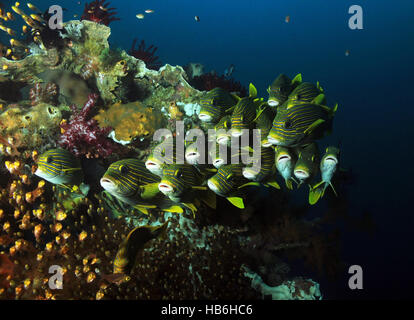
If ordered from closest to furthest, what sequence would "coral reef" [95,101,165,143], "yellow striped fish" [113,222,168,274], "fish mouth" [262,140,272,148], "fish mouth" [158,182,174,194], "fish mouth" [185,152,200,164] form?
"fish mouth" [158,182,174,194] < "fish mouth" [262,140,272,148] < "fish mouth" [185,152,200,164] < "yellow striped fish" [113,222,168,274] < "coral reef" [95,101,165,143]

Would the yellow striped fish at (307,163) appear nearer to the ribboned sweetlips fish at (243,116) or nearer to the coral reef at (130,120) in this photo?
the ribboned sweetlips fish at (243,116)

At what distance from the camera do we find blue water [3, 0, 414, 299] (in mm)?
27562

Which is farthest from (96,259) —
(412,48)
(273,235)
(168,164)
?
(412,48)

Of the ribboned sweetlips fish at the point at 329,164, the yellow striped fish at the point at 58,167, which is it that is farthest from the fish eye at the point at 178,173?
the yellow striped fish at the point at 58,167

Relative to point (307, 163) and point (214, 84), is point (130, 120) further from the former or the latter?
point (307, 163)

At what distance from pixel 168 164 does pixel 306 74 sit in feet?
237

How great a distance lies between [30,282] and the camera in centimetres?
353

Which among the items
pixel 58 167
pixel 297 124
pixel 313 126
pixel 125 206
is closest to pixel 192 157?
pixel 297 124

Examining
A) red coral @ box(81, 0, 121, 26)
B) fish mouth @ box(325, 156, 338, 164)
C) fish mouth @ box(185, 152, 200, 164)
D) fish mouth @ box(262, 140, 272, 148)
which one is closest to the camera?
fish mouth @ box(325, 156, 338, 164)

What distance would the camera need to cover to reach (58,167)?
11.1 feet

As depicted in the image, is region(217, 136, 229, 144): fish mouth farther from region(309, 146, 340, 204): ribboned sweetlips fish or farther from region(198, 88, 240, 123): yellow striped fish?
region(309, 146, 340, 204): ribboned sweetlips fish

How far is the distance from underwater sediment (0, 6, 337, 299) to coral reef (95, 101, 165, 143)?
3 cm

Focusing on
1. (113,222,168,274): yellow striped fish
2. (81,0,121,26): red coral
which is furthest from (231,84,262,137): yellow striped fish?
(81,0,121,26): red coral
